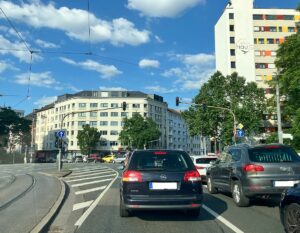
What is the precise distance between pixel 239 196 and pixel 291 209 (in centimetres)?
395

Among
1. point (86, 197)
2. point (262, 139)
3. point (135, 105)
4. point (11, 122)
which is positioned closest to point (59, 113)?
point (135, 105)

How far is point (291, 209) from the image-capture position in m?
6.59

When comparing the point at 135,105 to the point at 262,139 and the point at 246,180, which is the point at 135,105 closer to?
the point at 262,139

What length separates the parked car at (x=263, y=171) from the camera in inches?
391

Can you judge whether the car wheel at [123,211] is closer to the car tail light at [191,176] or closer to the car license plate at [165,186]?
the car license plate at [165,186]

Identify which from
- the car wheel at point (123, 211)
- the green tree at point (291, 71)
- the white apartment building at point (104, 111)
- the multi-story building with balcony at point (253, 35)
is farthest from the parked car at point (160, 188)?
the white apartment building at point (104, 111)

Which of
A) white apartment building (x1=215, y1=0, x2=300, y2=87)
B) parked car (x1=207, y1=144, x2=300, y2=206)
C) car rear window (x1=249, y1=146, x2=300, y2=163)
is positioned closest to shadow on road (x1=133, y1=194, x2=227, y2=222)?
parked car (x1=207, y1=144, x2=300, y2=206)

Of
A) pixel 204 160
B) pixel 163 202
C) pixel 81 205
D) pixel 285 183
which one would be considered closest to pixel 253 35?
pixel 204 160

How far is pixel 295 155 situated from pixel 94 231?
5.67m

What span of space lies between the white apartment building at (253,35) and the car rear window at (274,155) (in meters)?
68.2

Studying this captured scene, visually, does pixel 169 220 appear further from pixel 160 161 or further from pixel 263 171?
pixel 263 171

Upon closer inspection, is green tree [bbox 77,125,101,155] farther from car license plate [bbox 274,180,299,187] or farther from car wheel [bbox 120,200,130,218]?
car wheel [bbox 120,200,130,218]

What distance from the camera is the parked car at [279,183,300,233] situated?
252 inches

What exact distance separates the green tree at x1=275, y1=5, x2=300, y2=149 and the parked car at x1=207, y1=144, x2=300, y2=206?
24.4 meters
